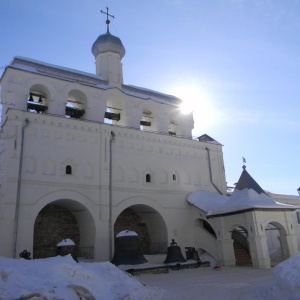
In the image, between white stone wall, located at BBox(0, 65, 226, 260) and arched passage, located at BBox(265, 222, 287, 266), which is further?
arched passage, located at BBox(265, 222, 287, 266)

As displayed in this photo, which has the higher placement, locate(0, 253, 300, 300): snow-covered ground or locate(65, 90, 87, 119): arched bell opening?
locate(65, 90, 87, 119): arched bell opening

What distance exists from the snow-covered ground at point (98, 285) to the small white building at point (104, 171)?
5366 millimetres

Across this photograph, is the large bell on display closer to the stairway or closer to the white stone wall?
the white stone wall

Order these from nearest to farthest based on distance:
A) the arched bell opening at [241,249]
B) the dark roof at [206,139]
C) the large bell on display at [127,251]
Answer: the large bell on display at [127,251] → the arched bell opening at [241,249] → the dark roof at [206,139]

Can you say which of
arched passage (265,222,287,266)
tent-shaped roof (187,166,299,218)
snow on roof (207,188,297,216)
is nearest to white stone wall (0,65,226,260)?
tent-shaped roof (187,166,299,218)

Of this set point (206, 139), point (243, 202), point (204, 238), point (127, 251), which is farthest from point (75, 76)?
point (204, 238)

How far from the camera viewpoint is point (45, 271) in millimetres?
5219

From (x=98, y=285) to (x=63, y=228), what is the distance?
8.24m

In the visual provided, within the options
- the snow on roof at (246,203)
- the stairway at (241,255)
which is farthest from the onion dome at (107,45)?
the stairway at (241,255)

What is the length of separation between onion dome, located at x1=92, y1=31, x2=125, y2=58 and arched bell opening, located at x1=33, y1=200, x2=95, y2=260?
744cm

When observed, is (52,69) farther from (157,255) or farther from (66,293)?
(66,293)

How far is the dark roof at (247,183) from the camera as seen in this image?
1318 centimetres

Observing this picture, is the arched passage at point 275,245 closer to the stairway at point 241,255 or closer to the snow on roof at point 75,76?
the stairway at point 241,255

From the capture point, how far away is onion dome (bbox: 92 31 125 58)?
52.0 ft
